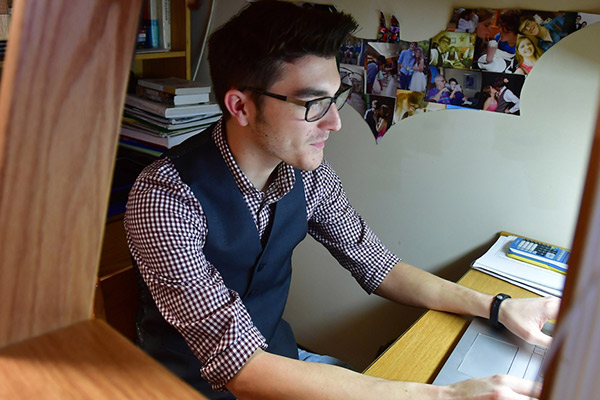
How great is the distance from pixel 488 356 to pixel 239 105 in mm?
734

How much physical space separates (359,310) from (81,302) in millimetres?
1797

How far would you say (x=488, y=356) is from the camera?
42.0 inches

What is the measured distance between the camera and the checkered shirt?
977mm

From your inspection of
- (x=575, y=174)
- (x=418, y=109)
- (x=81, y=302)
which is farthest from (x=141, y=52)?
(x=81, y=302)

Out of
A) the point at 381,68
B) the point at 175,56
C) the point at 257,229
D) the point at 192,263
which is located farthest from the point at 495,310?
the point at 175,56

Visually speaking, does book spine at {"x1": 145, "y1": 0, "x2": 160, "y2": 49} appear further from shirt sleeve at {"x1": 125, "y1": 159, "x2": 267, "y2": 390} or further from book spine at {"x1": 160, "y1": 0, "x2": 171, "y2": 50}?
shirt sleeve at {"x1": 125, "y1": 159, "x2": 267, "y2": 390}

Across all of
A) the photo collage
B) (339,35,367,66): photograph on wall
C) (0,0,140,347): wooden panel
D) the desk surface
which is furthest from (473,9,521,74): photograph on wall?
(0,0,140,347): wooden panel

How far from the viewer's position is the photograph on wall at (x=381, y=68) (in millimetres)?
1699

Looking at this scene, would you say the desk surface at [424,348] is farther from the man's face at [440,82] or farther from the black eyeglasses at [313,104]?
the man's face at [440,82]

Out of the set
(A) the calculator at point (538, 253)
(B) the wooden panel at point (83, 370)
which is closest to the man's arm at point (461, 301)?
(A) the calculator at point (538, 253)

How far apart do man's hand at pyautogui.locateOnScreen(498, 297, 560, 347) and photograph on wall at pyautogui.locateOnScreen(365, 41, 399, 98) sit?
805mm

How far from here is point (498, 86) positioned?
1517 millimetres

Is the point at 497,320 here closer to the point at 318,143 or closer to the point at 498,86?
the point at 318,143

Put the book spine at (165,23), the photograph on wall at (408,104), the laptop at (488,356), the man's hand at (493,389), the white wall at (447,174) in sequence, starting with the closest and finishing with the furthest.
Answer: the man's hand at (493,389), the laptop at (488,356), the white wall at (447,174), the photograph on wall at (408,104), the book spine at (165,23)
